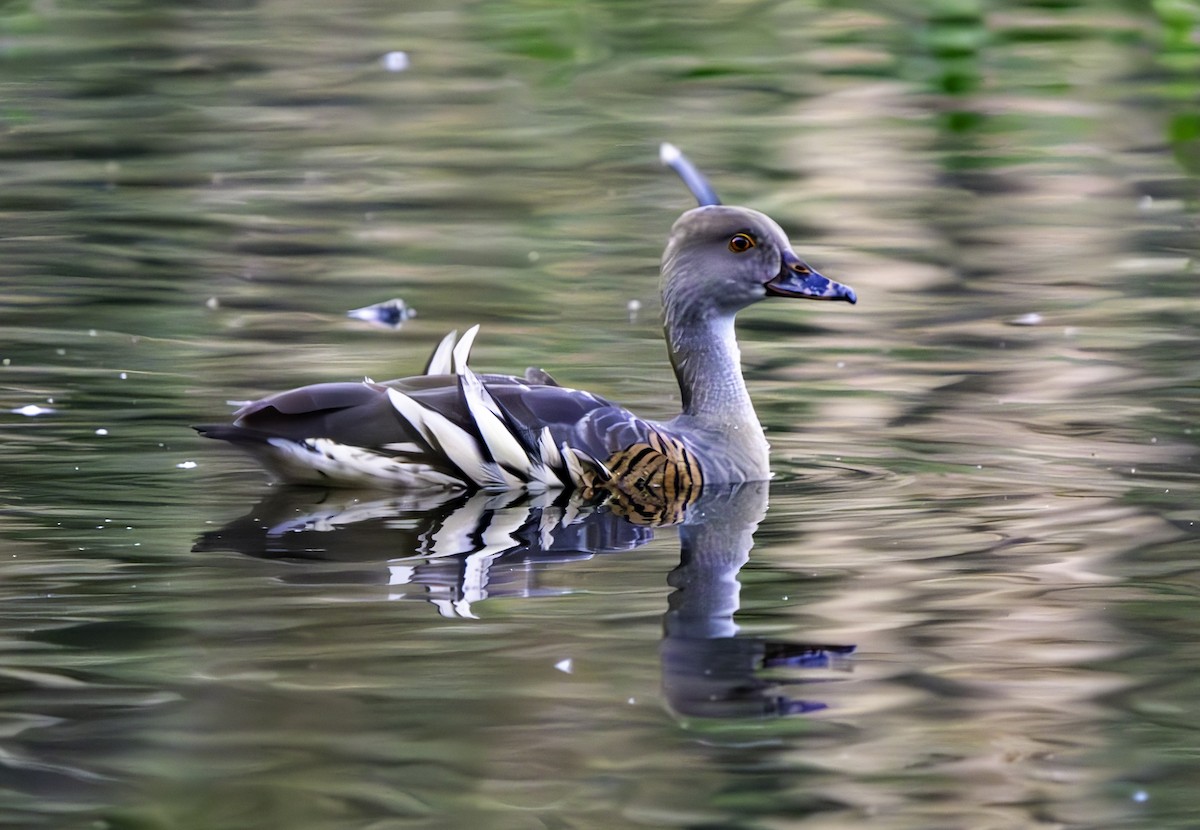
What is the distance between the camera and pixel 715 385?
8.88 metres

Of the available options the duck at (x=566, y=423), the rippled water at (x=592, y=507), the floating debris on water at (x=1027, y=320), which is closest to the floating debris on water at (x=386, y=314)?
the rippled water at (x=592, y=507)

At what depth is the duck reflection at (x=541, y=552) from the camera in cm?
599

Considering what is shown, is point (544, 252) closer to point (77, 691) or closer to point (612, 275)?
point (612, 275)

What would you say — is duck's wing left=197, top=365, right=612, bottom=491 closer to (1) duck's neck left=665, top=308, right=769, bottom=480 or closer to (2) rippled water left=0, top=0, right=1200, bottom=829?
(2) rippled water left=0, top=0, right=1200, bottom=829

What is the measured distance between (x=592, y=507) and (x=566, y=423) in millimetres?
343

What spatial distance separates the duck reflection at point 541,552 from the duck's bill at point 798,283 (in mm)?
854

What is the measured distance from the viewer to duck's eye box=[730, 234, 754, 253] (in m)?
Result: 8.85

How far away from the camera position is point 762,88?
18.4m

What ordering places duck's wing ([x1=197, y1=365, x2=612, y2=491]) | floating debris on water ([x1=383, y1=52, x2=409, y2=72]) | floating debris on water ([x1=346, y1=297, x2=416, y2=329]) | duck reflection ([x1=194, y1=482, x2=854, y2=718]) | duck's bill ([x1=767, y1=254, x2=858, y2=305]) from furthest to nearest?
floating debris on water ([x1=383, y1=52, x2=409, y2=72]), floating debris on water ([x1=346, y1=297, x2=416, y2=329]), duck's bill ([x1=767, y1=254, x2=858, y2=305]), duck's wing ([x1=197, y1=365, x2=612, y2=491]), duck reflection ([x1=194, y1=482, x2=854, y2=718])

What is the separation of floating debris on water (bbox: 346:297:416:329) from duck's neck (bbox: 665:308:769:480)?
2.45m

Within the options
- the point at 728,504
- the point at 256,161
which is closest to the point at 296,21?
the point at 256,161

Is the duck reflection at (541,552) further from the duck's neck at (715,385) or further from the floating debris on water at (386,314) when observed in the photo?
the floating debris on water at (386,314)

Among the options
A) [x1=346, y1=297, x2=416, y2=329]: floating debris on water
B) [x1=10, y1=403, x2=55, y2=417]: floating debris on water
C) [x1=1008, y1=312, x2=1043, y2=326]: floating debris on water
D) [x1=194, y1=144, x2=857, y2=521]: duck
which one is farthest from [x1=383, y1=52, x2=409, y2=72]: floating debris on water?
[x1=194, y1=144, x2=857, y2=521]: duck

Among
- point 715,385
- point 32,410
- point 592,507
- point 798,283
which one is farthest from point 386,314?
point 592,507
